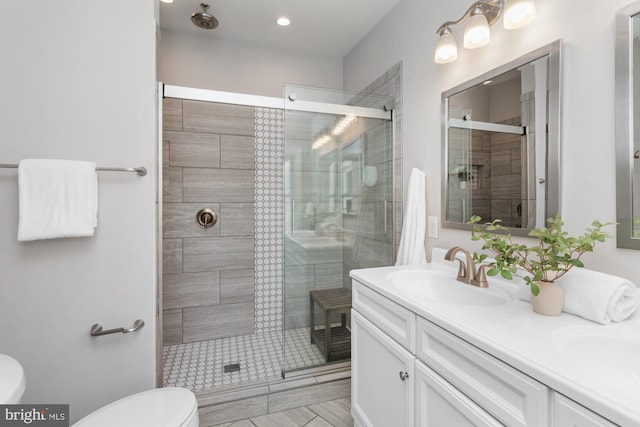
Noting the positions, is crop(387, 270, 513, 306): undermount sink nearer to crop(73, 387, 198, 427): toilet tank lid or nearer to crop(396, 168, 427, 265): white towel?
crop(396, 168, 427, 265): white towel

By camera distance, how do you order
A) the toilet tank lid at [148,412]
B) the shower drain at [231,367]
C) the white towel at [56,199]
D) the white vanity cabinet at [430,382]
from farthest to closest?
the shower drain at [231,367]
the white towel at [56,199]
the toilet tank lid at [148,412]
the white vanity cabinet at [430,382]

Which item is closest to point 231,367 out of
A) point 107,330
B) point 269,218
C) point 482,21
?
point 107,330

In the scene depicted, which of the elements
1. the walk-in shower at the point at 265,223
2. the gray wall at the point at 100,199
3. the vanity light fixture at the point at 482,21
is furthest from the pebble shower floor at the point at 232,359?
the vanity light fixture at the point at 482,21

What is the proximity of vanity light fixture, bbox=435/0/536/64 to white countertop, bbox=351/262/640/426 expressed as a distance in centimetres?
112

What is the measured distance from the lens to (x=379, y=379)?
124 cm

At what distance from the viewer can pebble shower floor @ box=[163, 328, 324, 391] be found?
1.85m

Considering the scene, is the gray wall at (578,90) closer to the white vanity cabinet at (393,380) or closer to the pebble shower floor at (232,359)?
the white vanity cabinet at (393,380)

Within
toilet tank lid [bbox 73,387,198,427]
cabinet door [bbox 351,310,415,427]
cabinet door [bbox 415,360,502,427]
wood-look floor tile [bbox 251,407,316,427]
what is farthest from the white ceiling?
wood-look floor tile [bbox 251,407,316,427]

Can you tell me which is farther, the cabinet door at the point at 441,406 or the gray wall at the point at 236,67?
the gray wall at the point at 236,67

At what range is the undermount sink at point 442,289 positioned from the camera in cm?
117

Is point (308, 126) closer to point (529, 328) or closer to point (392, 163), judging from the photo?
point (392, 163)

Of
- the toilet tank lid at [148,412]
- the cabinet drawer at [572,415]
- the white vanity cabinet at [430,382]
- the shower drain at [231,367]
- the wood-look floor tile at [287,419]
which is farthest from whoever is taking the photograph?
the shower drain at [231,367]

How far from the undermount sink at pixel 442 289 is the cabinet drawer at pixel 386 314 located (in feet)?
0.24

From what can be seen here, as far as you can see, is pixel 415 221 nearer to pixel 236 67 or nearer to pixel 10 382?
pixel 10 382
